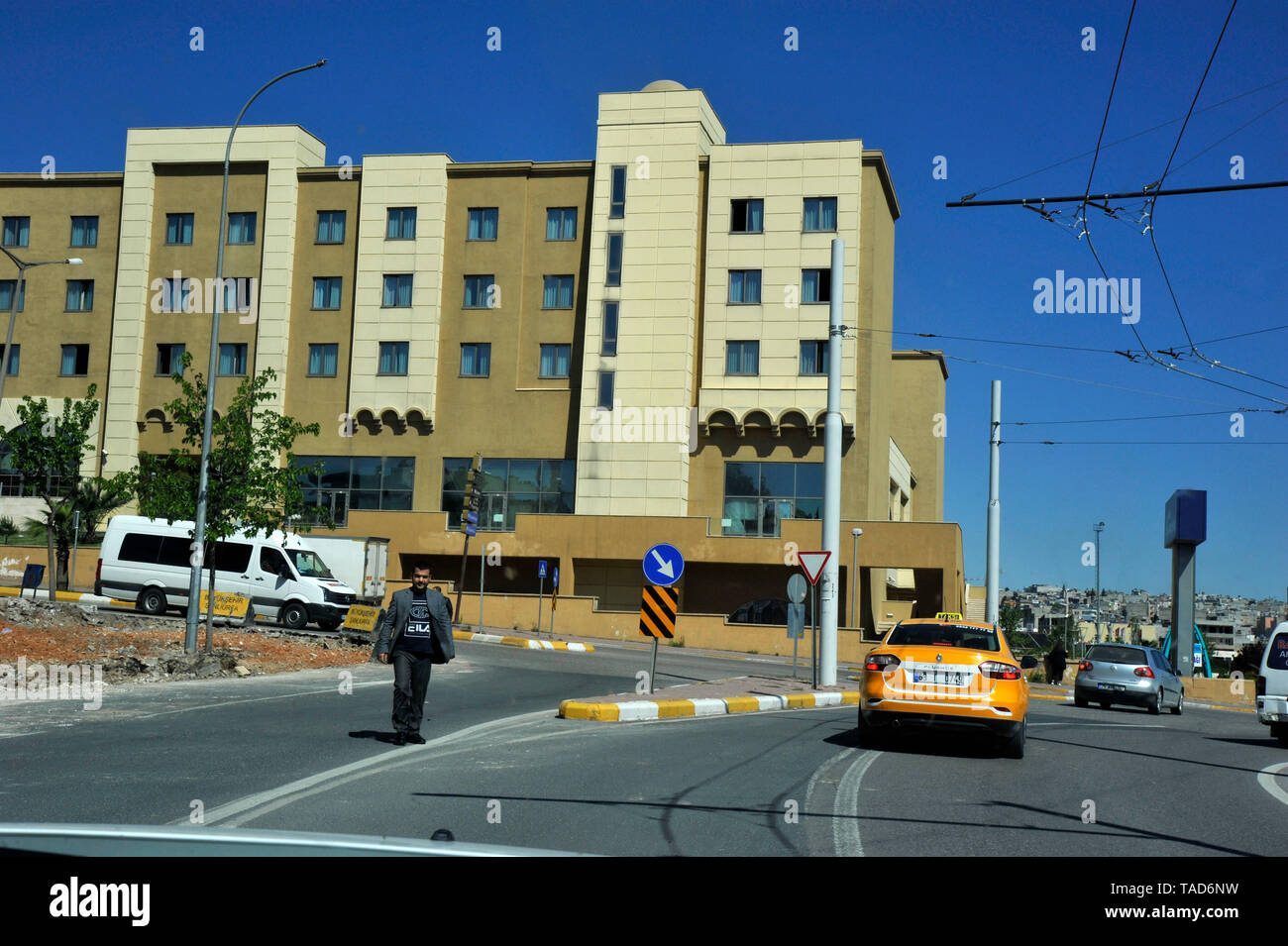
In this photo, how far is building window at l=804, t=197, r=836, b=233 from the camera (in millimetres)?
48594

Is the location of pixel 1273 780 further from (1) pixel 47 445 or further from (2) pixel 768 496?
(2) pixel 768 496

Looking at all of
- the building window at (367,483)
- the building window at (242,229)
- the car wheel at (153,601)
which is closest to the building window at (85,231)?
the building window at (242,229)

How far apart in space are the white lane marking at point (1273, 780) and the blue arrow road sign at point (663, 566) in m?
8.36

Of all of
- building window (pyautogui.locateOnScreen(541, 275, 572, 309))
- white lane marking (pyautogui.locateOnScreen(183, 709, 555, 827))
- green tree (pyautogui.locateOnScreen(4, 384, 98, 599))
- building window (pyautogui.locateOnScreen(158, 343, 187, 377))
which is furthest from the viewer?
building window (pyautogui.locateOnScreen(158, 343, 187, 377))

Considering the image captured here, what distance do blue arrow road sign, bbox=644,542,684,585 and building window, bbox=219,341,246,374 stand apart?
132ft

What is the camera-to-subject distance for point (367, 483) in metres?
52.6

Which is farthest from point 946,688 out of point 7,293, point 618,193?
point 7,293

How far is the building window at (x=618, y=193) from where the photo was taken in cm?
5041

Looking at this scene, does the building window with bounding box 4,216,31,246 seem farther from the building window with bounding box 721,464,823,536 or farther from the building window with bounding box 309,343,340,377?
the building window with bounding box 721,464,823,536

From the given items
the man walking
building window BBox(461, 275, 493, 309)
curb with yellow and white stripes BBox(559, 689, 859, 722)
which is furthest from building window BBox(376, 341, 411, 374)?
the man walking

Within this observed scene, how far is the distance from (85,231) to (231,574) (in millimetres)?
31312
